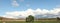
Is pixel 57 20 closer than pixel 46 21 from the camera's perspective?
Yes

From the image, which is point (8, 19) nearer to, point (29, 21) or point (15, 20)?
point (15, 20)

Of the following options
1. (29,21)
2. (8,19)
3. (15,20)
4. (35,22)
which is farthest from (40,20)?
(8,19)

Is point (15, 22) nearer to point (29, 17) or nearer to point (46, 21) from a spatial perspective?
point (29, 17)

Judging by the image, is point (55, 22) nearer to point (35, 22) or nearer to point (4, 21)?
point (35, 22)

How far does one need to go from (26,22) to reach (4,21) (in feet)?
3.87

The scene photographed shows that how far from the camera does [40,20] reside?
248 inches

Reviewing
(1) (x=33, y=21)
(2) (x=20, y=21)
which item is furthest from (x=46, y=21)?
(2) (x=20, y=21)

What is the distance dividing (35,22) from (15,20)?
1080 mm

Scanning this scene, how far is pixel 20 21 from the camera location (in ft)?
20.9

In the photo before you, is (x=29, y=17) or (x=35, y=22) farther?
(x=35, y=22)

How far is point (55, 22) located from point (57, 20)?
0.29 m

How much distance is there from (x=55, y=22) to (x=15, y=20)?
7.14 feet

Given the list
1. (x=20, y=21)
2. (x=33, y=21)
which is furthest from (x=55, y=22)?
(x=20, y=21)

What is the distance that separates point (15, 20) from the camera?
241 inches
